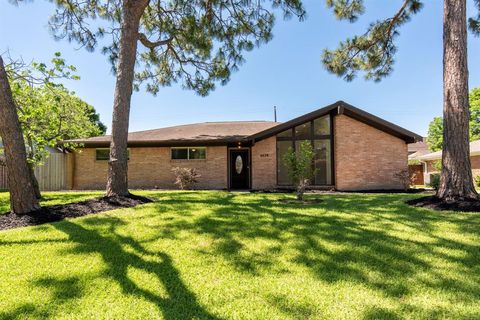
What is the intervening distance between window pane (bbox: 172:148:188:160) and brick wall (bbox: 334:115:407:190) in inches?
293

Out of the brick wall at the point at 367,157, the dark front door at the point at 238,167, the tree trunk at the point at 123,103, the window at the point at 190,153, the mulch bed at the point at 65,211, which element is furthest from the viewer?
the dark front door at the point at 238,167

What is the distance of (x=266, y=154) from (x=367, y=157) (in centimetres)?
456

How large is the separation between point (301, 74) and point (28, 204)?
1506cm

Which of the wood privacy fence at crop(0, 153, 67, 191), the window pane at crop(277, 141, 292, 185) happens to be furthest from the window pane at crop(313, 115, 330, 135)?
the wood privacy fence at crop(0, 153, 67, 191)

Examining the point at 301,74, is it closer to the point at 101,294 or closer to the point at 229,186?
the point at 229,186

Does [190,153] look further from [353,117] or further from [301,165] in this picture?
[353,117]

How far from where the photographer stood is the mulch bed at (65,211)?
5.23 meters

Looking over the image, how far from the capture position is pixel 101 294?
2.77m

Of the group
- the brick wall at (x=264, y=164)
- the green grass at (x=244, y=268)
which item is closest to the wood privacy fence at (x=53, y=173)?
the brick wall at (x=264, y=164)

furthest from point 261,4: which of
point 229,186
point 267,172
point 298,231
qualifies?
point 298,231

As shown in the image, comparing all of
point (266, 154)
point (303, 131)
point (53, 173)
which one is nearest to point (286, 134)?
point (303, 131)

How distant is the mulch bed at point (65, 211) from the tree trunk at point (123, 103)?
42 cm

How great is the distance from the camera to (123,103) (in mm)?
7828

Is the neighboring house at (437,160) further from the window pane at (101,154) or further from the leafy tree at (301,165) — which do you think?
the window pane at (101,154)
